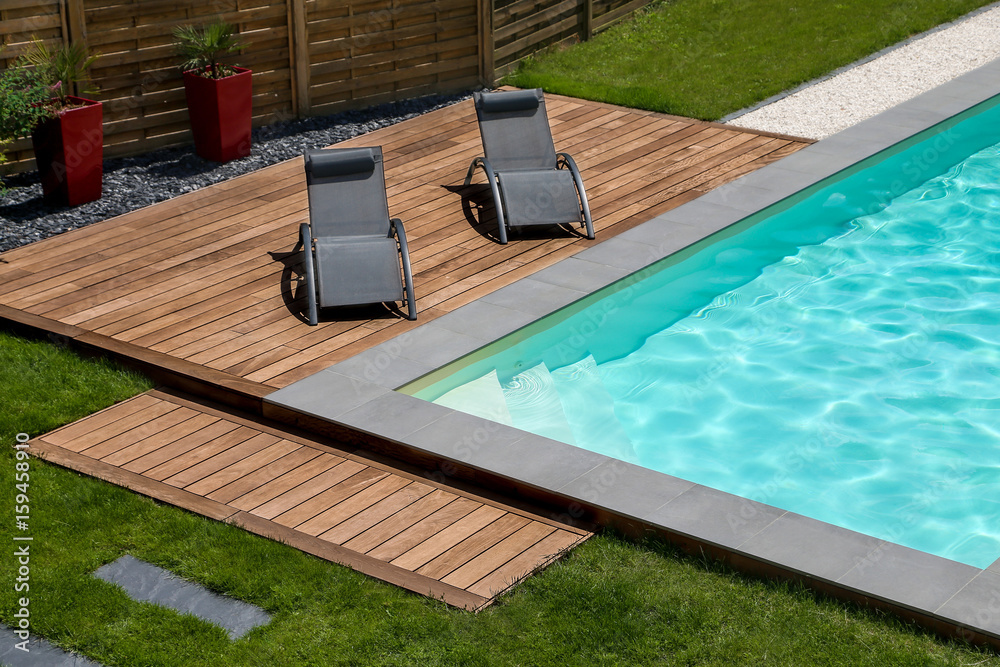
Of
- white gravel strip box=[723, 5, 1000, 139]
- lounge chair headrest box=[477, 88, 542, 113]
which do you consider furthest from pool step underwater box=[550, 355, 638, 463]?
white gravel strip box=[723, 5, 1000, 139]

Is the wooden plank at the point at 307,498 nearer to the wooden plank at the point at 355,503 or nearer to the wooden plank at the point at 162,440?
the wooden plank at the point at 355,503

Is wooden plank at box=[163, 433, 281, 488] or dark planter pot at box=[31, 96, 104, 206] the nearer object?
wooden plank at box=[163, 433, 281, 488]

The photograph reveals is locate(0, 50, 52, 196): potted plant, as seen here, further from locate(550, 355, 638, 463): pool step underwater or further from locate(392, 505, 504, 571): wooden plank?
locate(392, 505, 504, 571): wooden plank

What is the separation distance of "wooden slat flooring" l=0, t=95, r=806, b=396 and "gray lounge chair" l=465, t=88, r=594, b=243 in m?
0.24

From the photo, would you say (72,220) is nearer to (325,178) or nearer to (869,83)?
(325,178)

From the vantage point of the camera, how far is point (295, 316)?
7.93m

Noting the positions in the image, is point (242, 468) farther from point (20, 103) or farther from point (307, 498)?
point (20, 103)

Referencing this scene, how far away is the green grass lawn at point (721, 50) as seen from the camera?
12828 millimetres

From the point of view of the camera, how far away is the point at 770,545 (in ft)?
17.8

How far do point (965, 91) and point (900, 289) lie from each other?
16.2ft

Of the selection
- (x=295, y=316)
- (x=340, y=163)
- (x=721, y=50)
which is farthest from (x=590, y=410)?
(x=721, y=50)

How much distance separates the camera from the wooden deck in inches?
228

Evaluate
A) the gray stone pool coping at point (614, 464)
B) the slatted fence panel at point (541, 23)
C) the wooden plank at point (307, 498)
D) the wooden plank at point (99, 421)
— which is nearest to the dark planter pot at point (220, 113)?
the slatted fence panel at point (541, 23)

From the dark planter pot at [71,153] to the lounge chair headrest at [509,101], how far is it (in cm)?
332
